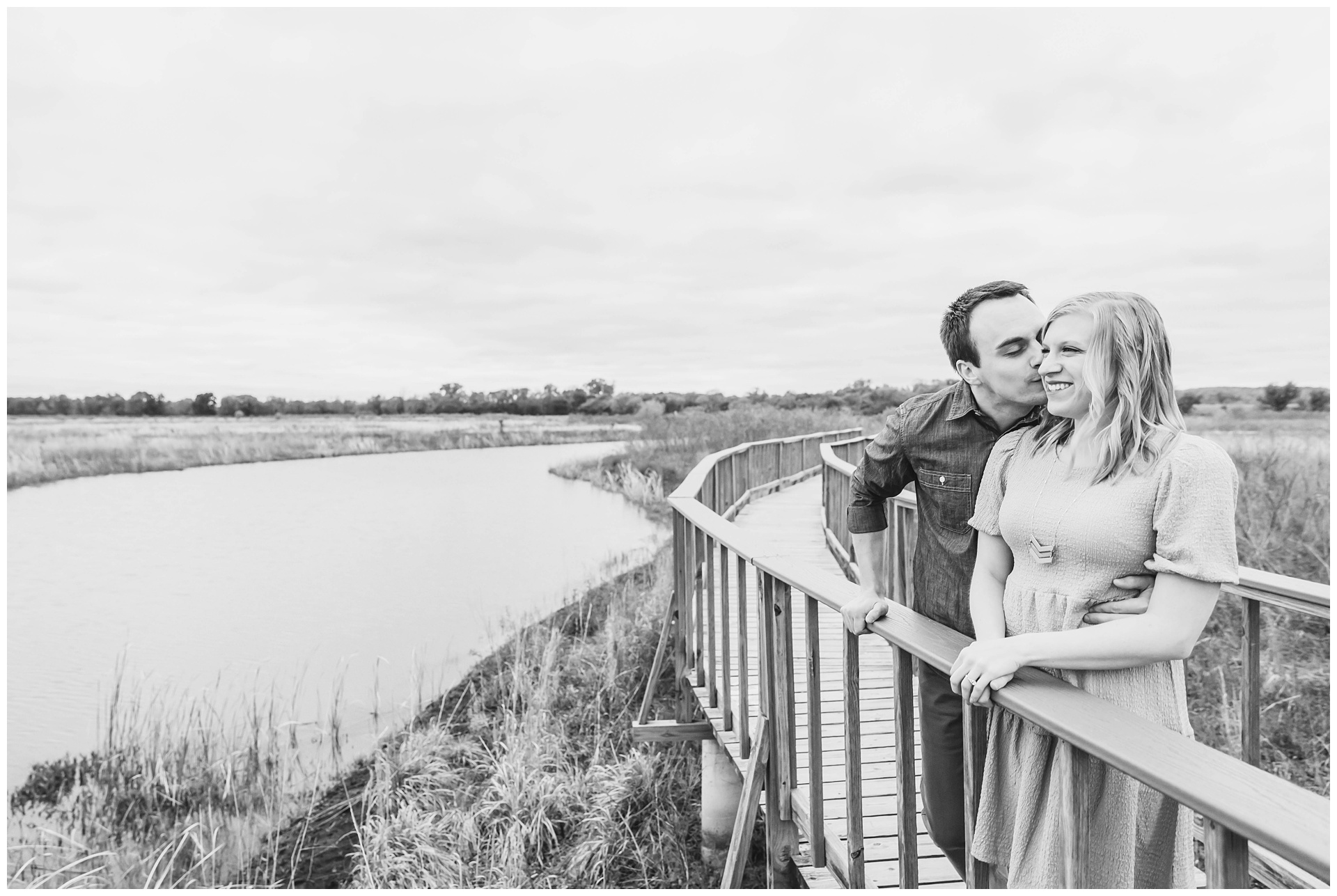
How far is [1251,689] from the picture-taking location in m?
2.44

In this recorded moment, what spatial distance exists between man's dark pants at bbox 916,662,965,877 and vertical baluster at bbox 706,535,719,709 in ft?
6.27

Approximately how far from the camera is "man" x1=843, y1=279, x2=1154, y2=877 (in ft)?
6.40

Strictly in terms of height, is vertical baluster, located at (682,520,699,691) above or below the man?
below

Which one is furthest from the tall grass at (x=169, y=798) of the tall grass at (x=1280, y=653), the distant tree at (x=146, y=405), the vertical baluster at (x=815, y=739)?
the distant tree at (x=146, y=405)

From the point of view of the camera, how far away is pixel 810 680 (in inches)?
98.4

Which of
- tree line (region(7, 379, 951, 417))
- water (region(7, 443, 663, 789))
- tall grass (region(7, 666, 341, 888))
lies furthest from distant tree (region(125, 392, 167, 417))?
tall grass (region(7, 666, 341, 888))

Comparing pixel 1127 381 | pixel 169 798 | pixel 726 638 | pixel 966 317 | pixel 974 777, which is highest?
pixel 966 317

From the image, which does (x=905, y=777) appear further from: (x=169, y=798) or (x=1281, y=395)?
(x=1281, y=395)

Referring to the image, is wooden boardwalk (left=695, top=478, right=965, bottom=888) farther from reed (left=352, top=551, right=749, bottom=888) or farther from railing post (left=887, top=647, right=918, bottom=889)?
reed (left=352, top=551, right=749, bottom=888)

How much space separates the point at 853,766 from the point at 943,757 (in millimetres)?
231

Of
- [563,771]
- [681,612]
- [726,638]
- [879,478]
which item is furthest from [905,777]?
[563,771]

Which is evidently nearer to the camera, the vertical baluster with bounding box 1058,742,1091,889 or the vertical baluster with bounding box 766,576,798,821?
the vertical baluster with bounding box 1058,742,1091,889

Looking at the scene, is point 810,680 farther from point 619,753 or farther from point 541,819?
point 619,753

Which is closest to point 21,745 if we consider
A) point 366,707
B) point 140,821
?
point 140,821
